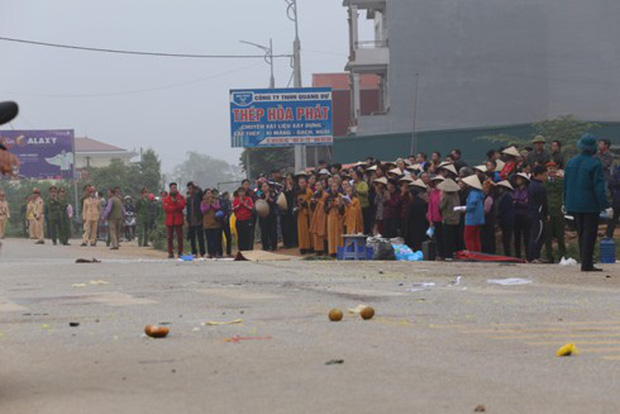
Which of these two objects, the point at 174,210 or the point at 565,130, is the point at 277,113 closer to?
the point at 565,130

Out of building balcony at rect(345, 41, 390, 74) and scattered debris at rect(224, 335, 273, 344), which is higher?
building balcony at rect(345, 41, 390, 74)

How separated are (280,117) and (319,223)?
19.2 meters

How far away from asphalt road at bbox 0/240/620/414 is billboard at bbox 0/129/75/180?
204ft

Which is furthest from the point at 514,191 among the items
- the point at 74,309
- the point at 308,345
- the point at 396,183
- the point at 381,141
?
the point at 381,141

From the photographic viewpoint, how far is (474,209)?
22.2 m

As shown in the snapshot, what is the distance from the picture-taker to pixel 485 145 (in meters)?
48.3

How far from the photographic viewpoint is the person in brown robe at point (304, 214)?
98.7 feet

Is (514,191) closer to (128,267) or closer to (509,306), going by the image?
(128,267)

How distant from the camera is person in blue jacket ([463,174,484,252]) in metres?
22.1

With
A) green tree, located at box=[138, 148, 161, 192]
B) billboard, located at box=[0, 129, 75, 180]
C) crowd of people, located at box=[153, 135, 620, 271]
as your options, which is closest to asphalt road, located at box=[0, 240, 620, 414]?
crowd of people, located at box=[153, 135, 620, 271]

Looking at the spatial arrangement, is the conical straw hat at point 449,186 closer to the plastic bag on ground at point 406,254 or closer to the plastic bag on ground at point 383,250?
the plastic bag on ground at point 406,254

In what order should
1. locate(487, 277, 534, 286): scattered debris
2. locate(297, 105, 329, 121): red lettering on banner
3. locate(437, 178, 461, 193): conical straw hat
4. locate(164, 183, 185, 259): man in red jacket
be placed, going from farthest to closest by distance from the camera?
1. locate(297, 105, 329, 121): red lettering on banner
2. locate(164, 183, 185, 259): man in red jacket
3. locate(437, 178, 461, 193): conical straw hat
4. locate(487, 277, 534, 286): scattered debris

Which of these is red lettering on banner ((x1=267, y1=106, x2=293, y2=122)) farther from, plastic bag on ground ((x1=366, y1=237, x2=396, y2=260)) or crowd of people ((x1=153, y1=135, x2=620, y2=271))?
plastic bag on ground ((x1=366, y1=237, x2=396, y2=260))

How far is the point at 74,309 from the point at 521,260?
1078cm
